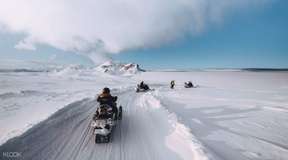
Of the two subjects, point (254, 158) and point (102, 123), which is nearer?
point (254, 158)

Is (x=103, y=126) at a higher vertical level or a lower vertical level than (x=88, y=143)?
higher

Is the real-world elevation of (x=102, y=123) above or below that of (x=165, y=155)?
above

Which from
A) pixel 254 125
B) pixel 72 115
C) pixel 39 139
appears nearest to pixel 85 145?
pixel 39 139

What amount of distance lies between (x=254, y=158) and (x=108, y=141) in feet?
15.0

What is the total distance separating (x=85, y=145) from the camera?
5.83m

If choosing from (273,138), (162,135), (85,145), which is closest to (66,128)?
(85,145)

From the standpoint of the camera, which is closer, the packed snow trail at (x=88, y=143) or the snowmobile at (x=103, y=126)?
the packed snow trail at (x=88, y=143)

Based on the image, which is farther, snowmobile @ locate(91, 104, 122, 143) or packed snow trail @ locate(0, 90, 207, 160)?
snowmobile @ locate(91, 104, 122, 143)

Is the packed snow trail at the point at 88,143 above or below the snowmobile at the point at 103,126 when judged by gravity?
below

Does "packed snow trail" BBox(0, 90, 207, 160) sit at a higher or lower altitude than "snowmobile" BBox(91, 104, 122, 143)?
lower

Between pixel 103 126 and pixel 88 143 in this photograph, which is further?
pixel 103 126

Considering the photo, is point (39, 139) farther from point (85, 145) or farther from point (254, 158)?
point (254, 158)

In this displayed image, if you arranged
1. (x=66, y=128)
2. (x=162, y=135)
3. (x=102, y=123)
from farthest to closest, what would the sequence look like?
1. (x=66, y=128)
2. (x=162, y=135)
3. (x=102, y=123)

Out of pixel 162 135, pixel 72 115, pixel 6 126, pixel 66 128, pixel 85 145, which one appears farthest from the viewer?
pixel 72 115
